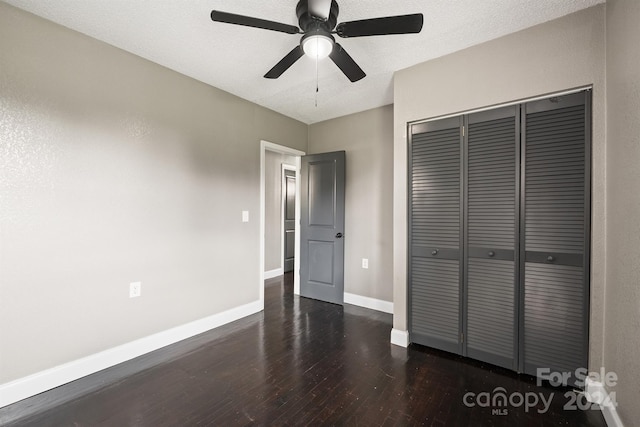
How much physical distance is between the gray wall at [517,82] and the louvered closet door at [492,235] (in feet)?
0.73

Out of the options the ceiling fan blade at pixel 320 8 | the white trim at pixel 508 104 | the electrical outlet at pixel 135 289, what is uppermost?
the ceiling fan blade at pixel 320 8

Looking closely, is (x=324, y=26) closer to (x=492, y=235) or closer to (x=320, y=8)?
(x=320, y=8)

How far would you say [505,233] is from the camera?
7.14 ft

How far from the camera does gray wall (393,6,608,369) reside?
1834 millimetres

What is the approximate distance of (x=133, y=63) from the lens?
96.0 inches

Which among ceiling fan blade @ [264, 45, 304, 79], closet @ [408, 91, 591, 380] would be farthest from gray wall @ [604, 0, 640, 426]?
ceiling fan blade @ [264, 45, 304, 79]

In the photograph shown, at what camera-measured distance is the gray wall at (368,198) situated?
3553 millimetres

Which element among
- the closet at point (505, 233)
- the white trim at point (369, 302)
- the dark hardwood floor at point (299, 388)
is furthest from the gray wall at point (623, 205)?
the white trim at point (369, 302)

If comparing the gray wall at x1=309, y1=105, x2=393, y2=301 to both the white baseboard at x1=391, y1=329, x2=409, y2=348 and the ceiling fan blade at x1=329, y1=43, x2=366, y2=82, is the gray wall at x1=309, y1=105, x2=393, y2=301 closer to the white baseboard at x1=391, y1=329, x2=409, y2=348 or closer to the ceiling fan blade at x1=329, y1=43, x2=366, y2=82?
the white baseboard at x1=391, y1=329, x2=409, y2=348

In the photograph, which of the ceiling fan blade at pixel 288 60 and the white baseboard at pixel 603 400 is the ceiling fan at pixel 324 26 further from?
the white baseboard at pixel 603 400

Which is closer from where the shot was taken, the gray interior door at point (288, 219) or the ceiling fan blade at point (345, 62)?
the ceiling fan blade at point (345, 62)

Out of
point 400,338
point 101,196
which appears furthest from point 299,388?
point 101,196

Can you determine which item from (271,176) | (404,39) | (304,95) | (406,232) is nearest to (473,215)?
(406,232)

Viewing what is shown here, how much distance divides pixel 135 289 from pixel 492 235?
10.0 feet
